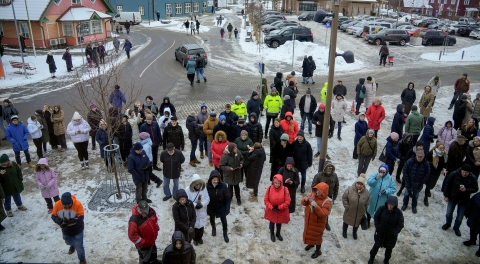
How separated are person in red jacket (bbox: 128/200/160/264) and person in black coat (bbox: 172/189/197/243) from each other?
1.30ft

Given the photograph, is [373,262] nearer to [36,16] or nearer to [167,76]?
[167,76]

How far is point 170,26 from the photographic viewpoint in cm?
5109

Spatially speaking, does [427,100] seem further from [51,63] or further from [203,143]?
[51,63]

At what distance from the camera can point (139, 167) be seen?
820 centimetres

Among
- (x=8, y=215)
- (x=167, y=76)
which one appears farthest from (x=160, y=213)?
(x=167, y=76)

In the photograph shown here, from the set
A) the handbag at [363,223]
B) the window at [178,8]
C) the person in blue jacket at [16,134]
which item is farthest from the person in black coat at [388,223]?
the window at [178,8]

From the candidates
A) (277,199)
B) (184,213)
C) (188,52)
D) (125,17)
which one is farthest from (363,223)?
(125,17)

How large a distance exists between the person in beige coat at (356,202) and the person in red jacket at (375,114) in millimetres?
4697

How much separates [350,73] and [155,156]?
653 inches

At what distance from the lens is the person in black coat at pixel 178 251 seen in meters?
5.30

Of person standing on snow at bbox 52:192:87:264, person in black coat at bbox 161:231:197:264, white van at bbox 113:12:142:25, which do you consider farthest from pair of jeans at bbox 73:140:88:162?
white van at bbox 113:12:142:25

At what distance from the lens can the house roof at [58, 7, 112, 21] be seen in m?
32.2

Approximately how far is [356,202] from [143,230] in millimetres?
4055

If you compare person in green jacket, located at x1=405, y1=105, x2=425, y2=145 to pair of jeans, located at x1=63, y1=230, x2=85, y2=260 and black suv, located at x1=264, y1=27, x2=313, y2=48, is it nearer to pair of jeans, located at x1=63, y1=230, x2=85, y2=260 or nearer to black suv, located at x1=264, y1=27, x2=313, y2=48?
pair of jeans, located at x1=63, y1=230, x2=85, y2=260
